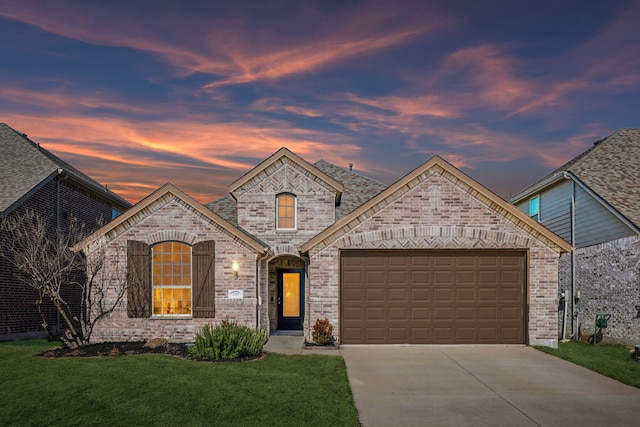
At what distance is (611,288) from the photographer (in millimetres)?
17203

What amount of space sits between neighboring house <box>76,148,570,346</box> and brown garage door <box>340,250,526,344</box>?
31 millimetres

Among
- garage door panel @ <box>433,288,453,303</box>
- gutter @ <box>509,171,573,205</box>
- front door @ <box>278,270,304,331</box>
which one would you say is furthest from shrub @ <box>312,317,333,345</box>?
gutter @ <box>509,171,573,205</box>

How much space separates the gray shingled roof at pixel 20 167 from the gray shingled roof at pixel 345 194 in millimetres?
5944

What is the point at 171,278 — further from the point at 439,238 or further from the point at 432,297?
the point at 439,238

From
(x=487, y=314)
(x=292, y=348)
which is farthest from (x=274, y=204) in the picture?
(x=487, y=314)

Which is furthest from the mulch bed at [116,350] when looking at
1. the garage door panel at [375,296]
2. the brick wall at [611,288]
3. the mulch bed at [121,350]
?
the brick wall at [611,288]

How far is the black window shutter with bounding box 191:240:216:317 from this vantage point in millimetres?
16312

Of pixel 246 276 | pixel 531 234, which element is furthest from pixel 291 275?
pixel 531 234

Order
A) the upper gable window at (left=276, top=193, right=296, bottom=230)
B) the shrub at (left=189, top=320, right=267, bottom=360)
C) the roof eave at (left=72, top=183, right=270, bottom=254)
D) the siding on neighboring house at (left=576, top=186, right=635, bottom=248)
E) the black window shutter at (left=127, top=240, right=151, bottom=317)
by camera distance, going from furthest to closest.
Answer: the upper gable window at (left=276, top=193, right=296, bottom=230), the siding on neighboring house at (left=576, top=186, right=635, bottom=248), the roof eave at (left=72, top=183, right=270, bottom=254), the black window shutter at (left=127, top=240, right=151, bottom=317), the shrub at (left=189, top=320, right=267, bottom=360)

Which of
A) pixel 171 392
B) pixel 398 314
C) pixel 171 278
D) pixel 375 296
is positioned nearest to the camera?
pixel 171 392

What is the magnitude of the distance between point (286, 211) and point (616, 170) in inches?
491

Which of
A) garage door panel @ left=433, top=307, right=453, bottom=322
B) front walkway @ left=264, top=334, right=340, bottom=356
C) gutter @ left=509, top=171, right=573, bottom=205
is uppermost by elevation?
gutter @ left=509, top=171, right=573, bottom=205

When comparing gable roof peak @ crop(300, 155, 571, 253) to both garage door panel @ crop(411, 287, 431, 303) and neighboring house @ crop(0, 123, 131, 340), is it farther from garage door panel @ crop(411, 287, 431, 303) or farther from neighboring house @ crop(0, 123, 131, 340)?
neighboring house @ crop(0, 123, 131, 340)

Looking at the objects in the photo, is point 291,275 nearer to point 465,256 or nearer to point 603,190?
point 465,256
